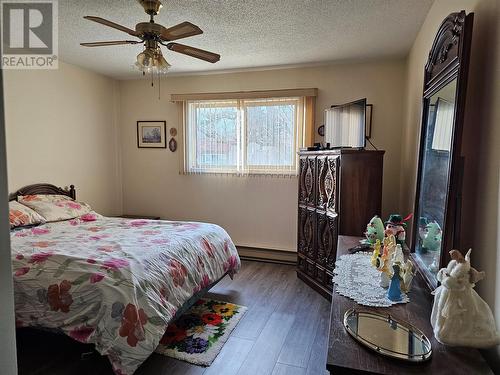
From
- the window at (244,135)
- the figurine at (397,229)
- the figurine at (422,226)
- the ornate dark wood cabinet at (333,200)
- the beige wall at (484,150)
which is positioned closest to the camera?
the beige wall at (484,150)

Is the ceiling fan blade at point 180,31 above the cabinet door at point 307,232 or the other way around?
above

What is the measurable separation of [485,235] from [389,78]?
10.1 feet

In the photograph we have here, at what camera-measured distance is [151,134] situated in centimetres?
489

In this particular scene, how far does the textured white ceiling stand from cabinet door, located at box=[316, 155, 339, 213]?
1163 millimetres

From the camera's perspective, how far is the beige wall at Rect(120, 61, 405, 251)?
12.8ft

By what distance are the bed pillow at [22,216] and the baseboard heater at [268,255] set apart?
2.42 meters

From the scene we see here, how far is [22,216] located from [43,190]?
2.26ft

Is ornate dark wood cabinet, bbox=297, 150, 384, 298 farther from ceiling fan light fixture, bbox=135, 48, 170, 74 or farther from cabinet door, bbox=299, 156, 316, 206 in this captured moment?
ceiling fan light fixture, bbox=135, 48, 170, 74

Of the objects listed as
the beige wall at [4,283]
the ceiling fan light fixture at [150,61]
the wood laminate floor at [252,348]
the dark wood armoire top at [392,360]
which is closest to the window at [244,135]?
the wood laminate floor at [252,348]

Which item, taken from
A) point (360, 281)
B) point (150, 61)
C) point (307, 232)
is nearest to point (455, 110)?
point (360, 281)

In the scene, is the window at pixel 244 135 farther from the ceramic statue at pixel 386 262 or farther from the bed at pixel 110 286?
A: the ceramic statue at pixel 386 262

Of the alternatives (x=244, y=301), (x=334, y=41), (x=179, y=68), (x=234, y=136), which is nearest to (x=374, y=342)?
(x=244, y=301)

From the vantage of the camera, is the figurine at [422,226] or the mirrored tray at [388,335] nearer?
the mirrored tray at [388,335]

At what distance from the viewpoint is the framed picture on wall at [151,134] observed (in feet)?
15.8
